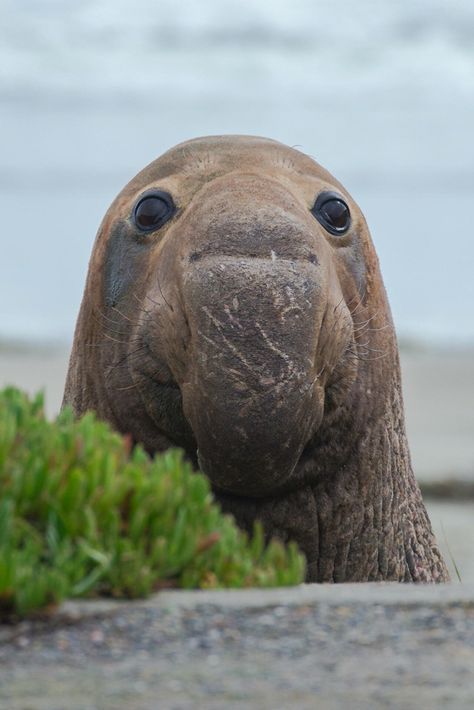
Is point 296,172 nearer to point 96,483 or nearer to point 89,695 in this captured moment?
point 96,483

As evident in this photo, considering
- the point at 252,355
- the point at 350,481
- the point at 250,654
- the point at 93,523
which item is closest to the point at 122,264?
the point at 350,481

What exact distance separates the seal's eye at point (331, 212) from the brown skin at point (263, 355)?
2.5 inches

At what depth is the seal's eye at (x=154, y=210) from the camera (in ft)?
24.1

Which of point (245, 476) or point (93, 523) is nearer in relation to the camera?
point (93, 523)

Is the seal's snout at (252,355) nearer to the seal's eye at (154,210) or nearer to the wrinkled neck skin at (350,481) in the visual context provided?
the wrinkled neck skin at (350,481)

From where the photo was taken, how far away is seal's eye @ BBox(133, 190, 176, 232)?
735cm

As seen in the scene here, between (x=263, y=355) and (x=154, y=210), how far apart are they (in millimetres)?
1577

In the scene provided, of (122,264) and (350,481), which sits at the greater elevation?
(122,264)

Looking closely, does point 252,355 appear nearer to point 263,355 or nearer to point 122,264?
point 263,355

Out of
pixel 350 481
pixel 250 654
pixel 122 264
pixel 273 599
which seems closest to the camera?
pixel 250 654

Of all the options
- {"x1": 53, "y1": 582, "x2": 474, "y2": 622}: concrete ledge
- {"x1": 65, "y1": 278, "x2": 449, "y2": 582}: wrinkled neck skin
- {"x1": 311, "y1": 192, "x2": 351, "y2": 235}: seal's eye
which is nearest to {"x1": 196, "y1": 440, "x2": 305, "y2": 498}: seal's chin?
{"x1": 65, "y1": 278, "x2": 449, "y2": 582}: wrinkled neck skin

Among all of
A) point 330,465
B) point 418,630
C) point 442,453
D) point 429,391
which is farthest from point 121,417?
point 429,391

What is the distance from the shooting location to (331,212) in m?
7.38

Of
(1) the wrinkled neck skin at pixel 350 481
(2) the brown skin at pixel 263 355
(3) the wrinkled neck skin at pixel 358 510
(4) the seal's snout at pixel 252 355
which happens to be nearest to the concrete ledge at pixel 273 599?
(4) the seal's snout at pixel 252 355
